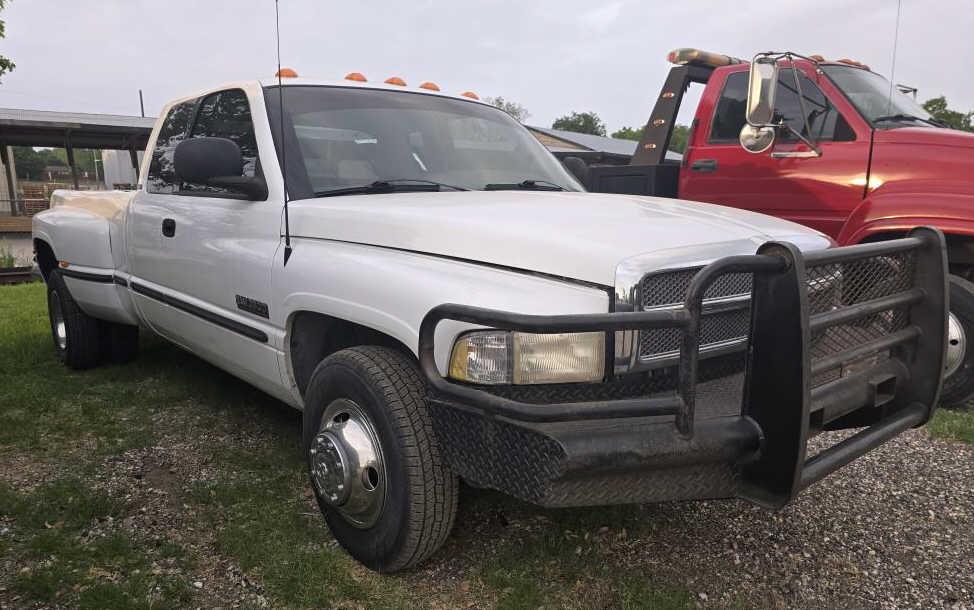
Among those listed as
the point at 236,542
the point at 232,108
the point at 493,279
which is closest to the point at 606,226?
the point at 493,279

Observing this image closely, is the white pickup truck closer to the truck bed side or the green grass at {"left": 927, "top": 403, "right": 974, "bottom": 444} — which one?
the truck bed side

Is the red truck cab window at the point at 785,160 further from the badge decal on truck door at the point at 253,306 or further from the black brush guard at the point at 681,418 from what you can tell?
the badge decal on truck door at the point at 253,306

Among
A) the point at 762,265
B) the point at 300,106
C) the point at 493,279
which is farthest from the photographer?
the point at 300,106

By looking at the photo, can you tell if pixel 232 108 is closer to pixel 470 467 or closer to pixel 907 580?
pixel 470 467

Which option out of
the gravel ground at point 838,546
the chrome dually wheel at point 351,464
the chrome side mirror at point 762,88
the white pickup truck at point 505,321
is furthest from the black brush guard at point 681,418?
the chrome side mirror at point 762,88

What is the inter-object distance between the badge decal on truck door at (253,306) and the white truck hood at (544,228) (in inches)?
15.1

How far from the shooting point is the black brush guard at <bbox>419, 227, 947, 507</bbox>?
1888 millimetres

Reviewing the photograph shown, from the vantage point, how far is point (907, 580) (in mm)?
2605

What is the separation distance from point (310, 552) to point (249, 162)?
1710 mm

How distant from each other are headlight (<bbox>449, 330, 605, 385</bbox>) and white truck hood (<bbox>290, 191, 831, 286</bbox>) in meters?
0.19

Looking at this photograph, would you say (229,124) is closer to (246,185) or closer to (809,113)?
(246,185)

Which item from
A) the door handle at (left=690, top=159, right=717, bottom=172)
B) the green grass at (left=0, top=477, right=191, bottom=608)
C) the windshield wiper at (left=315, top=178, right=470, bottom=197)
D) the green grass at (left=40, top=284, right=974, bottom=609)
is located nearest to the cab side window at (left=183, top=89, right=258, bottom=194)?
the windshield wiper at (left=315, top=178, right=470, bottom=197)

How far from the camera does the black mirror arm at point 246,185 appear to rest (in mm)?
3070

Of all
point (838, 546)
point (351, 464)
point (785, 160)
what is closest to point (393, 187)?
point (351, 464)
